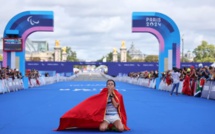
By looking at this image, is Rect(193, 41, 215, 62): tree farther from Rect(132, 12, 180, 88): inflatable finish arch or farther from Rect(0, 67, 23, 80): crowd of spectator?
Rect(0, 67, 23, 80): crowd of spectator

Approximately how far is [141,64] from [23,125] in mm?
68915

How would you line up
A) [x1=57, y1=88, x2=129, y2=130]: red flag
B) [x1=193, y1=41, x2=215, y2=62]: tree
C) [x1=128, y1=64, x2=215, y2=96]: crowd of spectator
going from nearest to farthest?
[x1=57, y1=88, x2=129, y2=130]: red flag < [x1=128, y1=64, x2=215, y2=96]: crowd of spectator < [x1=193, y1=41, x2=215, y2=62]: tree

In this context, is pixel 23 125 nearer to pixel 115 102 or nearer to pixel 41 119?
pixel 41 119

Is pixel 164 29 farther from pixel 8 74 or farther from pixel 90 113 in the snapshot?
pixel 90 113

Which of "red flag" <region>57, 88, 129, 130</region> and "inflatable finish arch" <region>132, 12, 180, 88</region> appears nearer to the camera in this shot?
"red flag" <region>57, 88, 129, 130</region>

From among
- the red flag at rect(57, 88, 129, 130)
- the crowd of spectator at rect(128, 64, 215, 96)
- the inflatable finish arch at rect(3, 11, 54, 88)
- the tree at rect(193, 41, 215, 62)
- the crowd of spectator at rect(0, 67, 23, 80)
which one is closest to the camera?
the red flag at rect(57, 88, 129, 130)

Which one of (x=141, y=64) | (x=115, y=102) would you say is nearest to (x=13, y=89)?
(x=115, y=102)

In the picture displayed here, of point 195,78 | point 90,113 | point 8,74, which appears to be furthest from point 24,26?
point 90,113

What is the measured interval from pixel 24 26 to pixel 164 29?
1179 cm

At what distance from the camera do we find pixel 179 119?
1141cm

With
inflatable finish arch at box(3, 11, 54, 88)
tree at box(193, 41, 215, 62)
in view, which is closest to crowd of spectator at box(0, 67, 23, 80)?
inflatable finish arch at box(3, 11, 54, 88)

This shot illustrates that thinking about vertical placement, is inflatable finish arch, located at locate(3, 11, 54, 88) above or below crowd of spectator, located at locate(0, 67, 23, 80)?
above

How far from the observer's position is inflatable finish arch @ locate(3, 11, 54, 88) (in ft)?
111

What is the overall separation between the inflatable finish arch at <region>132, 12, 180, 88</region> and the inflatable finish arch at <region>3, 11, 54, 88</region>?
7.24m
